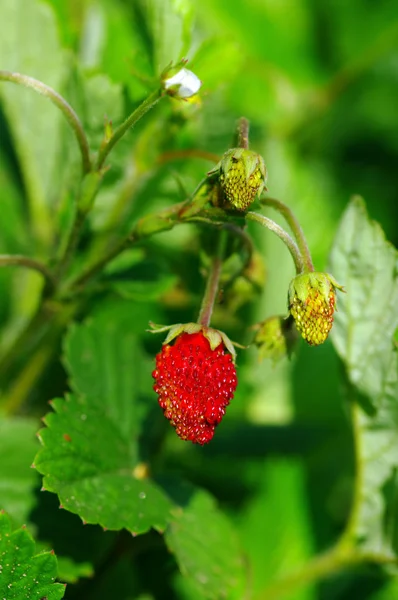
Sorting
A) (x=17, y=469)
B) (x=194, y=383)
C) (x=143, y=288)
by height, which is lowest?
(x=17, y=469)

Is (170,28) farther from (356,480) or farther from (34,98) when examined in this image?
(356,480)

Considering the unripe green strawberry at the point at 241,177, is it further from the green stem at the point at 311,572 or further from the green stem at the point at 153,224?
the green stem at the point at 311,572

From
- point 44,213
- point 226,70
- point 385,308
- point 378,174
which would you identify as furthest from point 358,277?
point 378,174

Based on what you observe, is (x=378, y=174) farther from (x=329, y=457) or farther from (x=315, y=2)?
(x=329, y=457)

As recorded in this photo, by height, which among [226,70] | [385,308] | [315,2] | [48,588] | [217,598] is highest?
[315,2]

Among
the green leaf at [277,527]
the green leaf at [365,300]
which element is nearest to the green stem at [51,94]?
the green leaf at [365,300]

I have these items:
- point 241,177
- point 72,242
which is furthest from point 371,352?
point 72,242

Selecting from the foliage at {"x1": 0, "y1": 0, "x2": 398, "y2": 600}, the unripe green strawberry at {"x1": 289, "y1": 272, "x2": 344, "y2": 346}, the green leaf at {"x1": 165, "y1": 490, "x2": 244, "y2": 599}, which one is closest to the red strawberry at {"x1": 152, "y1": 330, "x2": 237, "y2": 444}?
the foliage at {"x1": 0, "y1": 0, "x2": 398, "y2": 600}
